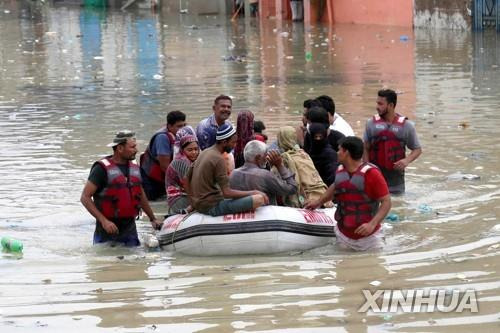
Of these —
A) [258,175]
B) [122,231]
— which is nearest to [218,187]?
[258,175]

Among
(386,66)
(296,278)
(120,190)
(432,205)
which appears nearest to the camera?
(296,278)

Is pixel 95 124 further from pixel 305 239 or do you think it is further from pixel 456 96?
pixel 305 239

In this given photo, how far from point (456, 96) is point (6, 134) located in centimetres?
693

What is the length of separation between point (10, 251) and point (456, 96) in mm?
10222

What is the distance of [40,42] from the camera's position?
110ft

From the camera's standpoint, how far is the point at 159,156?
11094 mm

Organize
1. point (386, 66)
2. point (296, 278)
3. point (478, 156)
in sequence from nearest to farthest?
1. point (296, 278)
2. point (478, 156)
3. point (386, 66)

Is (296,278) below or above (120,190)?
below

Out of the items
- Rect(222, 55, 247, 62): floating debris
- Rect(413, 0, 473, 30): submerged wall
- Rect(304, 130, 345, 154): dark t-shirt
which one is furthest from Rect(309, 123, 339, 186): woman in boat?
Rect(413, 0, 473, 30): submerged wall

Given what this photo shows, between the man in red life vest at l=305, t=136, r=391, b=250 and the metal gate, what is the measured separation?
2155cm

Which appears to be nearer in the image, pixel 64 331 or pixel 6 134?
pixel 64 331

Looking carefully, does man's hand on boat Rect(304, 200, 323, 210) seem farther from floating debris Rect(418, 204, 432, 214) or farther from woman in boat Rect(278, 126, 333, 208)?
floating debris Rect(418, 204, 432, 214)

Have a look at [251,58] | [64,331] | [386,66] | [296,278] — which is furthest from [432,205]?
[251,58]

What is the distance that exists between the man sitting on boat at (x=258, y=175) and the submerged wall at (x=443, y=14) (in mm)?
21840
